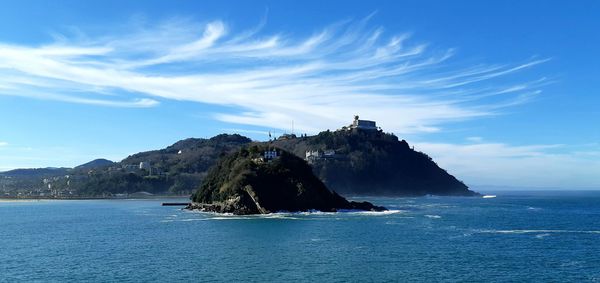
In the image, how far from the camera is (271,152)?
507 feet

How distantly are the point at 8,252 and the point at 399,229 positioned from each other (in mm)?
56623

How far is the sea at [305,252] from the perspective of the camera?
5047 cm

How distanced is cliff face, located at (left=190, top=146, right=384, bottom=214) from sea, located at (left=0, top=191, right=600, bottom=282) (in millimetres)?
27244

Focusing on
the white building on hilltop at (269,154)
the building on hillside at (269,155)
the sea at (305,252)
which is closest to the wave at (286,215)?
the sea at (305,252)

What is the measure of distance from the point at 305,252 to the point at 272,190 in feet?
225

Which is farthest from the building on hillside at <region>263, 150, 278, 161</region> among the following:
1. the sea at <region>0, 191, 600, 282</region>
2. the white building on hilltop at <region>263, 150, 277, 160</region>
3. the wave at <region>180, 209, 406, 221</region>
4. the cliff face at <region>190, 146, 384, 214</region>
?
the sea at <region>0, 191, 600, 282</region>

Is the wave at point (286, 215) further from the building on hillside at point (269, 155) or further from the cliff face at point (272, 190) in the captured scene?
the building on hillside at point (269, 155)

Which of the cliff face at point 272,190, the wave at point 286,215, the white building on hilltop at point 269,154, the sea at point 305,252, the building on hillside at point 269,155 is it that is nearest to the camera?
the sea at point 305,252

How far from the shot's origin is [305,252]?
63.8m

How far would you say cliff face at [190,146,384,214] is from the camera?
129 metres

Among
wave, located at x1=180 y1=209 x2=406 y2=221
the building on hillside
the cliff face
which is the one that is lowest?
wave, located at x1=180 y1=209 x2=406 y2=221

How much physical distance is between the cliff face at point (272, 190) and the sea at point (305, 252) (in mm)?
27244

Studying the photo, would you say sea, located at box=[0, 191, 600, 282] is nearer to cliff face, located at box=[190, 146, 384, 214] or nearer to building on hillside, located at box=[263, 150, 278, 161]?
cliff face, located at box=[190, 146, 384, 214]

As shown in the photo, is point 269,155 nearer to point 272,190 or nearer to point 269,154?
point 269,154
